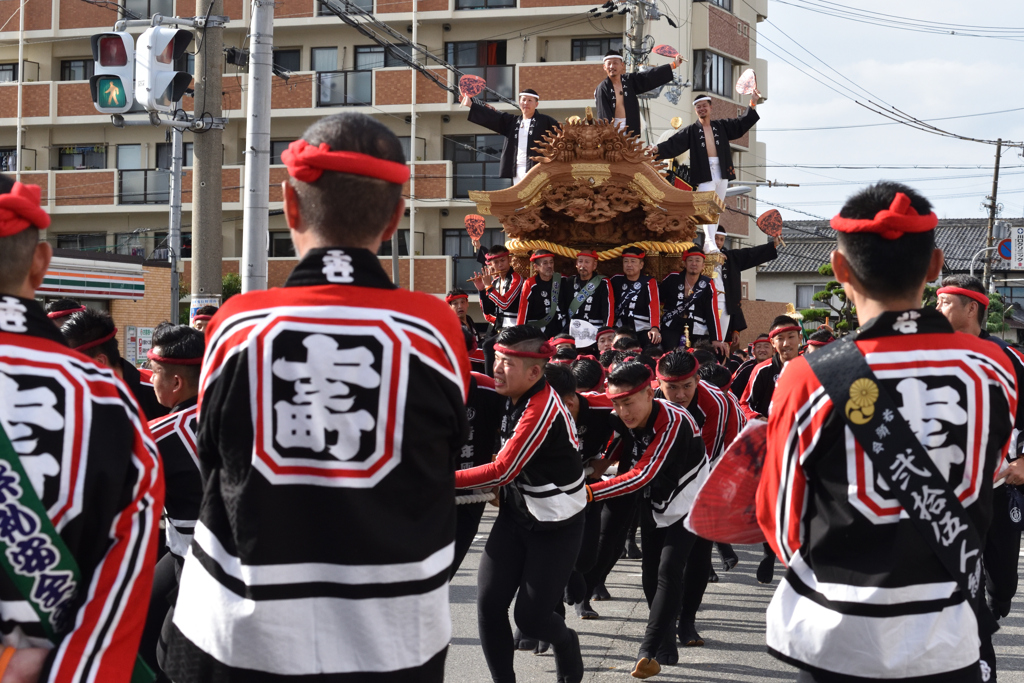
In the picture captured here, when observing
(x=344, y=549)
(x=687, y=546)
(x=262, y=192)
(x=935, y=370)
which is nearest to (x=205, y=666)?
(x=344, y=549)

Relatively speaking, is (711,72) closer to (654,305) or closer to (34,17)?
(34,17)

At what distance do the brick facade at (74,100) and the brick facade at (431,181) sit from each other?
9765 mm

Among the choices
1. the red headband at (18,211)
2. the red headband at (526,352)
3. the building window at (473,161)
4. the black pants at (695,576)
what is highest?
the building window at (473,161)

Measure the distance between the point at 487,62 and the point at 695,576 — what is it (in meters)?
26.6

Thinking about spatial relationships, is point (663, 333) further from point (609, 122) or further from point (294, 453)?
point (294, 453)

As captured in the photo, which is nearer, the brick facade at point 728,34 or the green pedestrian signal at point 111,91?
the green pedestrian signal at point 111,91

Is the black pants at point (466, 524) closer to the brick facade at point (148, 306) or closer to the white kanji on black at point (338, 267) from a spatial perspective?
the white kanji on black at point (338, 267)

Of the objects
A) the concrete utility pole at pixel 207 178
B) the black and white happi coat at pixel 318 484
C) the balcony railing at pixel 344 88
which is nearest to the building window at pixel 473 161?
the balcony railing at pixel 344 88

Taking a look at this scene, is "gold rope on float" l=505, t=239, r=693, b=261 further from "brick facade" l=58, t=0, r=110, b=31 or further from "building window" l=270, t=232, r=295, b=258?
"brick facade" l=58, t=0, r=110, b=31

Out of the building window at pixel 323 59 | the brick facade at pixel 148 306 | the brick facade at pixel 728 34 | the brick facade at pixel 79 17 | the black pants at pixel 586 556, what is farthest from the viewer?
the brick facade at pixel 728 34

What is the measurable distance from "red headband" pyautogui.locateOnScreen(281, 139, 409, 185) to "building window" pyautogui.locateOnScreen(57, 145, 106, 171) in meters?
32.6

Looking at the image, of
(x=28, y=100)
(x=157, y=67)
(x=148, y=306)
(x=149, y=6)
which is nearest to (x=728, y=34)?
(x=149, y=6)

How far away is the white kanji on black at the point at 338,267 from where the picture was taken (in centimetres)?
233

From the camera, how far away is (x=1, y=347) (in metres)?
2.14
